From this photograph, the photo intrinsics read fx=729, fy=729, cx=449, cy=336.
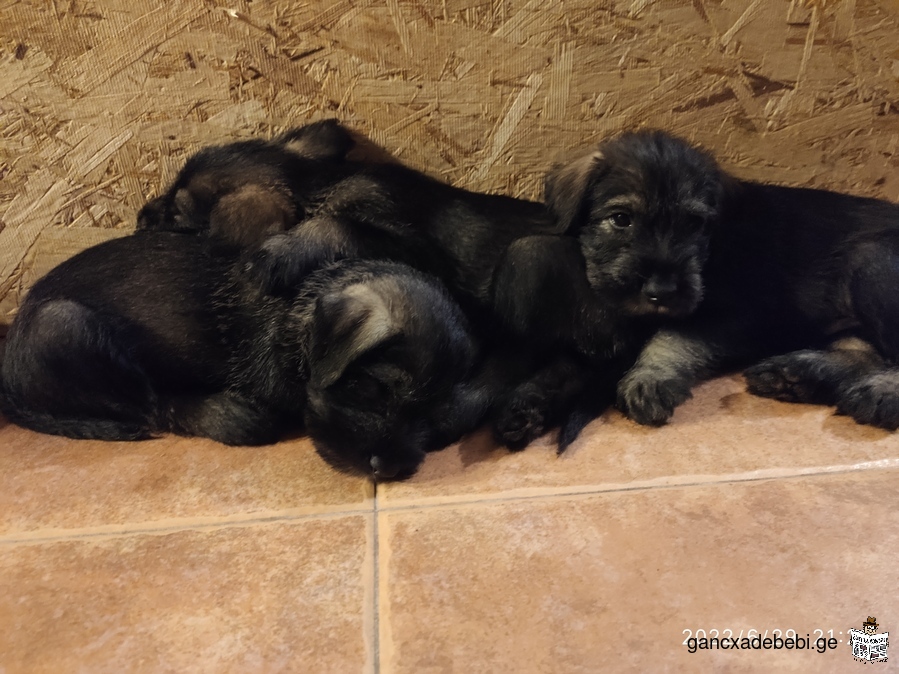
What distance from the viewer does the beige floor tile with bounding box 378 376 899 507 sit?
5.29ft

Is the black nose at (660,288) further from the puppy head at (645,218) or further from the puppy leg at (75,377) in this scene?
the puppy leg at (75,377)

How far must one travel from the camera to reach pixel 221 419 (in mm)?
1874

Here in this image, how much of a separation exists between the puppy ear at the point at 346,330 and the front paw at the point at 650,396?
0.66 meters

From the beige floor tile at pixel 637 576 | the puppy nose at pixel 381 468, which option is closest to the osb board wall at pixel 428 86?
the puppy nose at pixel 381 468

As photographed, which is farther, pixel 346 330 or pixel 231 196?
pixel 231 196

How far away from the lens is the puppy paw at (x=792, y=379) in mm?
1883

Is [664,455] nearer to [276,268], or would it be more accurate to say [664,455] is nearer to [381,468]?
[381,468]

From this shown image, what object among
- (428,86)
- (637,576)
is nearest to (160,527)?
(637,576)

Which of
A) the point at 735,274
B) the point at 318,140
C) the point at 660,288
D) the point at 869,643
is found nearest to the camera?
the point at 869,643

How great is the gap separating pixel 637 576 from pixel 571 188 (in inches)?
42.8

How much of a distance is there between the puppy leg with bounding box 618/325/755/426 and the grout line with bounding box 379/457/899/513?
26 cm

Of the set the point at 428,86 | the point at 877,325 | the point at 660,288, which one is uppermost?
the point at 428,86

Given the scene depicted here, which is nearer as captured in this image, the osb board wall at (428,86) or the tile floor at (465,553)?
the tile floor at (465,553)

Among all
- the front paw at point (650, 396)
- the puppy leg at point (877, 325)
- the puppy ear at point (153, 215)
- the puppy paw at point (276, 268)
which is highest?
the puppy ear at point (153, 215)
